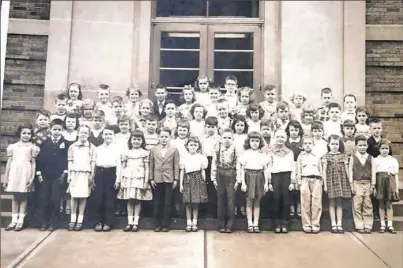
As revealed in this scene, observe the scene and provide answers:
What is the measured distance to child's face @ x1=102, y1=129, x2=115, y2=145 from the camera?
2.24 m

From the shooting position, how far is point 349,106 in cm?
224

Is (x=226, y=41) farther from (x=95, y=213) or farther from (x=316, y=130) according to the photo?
(x=95, y=213)

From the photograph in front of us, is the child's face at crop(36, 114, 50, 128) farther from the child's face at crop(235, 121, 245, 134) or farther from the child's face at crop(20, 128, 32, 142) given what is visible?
the child's face at crop(235, 121, 245, 134)

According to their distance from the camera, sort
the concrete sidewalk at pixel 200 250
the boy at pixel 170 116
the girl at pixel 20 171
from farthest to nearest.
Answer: the boy at pixel 170 116
the girl at pixel 20 171
the concrete sidewalk at pixel 200 250

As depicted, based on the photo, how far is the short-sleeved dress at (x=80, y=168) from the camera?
2.19m

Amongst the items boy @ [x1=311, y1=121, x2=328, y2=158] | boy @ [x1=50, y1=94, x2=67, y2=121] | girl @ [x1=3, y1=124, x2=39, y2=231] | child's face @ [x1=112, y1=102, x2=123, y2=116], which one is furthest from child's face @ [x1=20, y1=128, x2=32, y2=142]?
boy @ [x1=311, y1=121, x2=328, y2=158]

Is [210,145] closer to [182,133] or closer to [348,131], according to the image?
[182,133]

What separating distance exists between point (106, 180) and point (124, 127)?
24 cm

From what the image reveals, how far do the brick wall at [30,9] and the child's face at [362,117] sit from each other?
141 centimetres

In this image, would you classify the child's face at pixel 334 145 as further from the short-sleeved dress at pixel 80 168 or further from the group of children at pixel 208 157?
the short-sleeved dress at pixel 80 168

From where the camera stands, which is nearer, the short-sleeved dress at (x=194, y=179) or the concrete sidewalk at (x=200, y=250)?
the concrete sidewalk at (x=200, y=250)

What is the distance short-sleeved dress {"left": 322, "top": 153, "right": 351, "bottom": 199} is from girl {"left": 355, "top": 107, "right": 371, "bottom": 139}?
13 cm

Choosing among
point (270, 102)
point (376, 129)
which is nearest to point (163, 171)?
point (270, 102)

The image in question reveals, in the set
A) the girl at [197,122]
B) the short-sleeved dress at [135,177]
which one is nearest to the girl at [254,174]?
the girl at [197,122]
